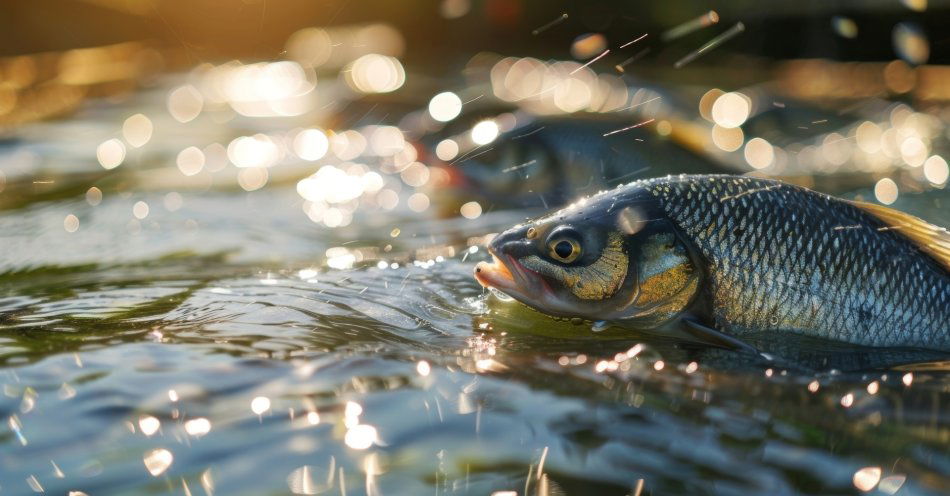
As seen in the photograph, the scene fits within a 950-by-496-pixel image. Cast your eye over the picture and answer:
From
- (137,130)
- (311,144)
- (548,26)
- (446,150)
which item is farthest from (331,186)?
(548,26)

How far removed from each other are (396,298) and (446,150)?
14.9ft

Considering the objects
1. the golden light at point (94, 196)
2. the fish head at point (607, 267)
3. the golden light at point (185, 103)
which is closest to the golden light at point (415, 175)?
the golden light at point (94, 196)

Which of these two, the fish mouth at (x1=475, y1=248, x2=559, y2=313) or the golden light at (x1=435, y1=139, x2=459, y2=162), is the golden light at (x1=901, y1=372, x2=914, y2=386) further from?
the golden light at (x1=435, y1=139, x2=459, y2=162)

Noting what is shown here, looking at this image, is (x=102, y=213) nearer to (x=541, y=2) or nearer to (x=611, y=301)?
(x=611, y=301)

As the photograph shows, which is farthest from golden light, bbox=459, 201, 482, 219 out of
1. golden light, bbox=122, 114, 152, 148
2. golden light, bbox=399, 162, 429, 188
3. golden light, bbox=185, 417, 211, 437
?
golden light, bbox=185, 417, 211, 437

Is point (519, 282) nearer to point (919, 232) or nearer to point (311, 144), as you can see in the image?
point (919, 232)

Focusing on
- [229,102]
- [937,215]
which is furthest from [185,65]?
[937,215]

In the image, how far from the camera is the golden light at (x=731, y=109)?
11.5 m

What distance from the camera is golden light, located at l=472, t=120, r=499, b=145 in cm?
862

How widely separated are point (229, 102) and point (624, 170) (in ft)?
27.3

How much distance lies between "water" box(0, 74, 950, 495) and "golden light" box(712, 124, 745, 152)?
5945 millimetres

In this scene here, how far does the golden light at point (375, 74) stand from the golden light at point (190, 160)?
180 inches

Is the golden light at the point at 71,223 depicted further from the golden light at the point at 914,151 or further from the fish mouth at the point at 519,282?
the golden light at the point at 914,151

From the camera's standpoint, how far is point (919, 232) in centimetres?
392
